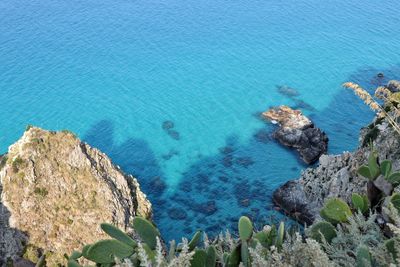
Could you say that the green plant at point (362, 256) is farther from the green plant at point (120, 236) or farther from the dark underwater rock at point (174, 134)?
the dark underwater rock at point (174, 134)

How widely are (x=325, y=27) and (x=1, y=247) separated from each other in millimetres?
43097

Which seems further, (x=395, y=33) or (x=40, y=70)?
(x=395, y=33)

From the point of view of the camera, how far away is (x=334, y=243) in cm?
707

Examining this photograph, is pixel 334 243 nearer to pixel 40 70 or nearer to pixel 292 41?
pixel 40 70

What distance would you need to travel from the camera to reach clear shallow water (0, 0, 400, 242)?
29719 mm

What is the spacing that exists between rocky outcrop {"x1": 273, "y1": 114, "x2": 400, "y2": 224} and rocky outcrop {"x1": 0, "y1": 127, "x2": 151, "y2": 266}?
9709 mm

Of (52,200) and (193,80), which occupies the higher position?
(52,200)

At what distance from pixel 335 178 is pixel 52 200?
14263mm

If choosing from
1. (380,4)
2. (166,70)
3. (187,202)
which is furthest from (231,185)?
(380,4)

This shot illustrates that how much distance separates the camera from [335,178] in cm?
2242

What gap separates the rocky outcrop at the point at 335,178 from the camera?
17889 mm

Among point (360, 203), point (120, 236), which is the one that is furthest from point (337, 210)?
point (120, 236)

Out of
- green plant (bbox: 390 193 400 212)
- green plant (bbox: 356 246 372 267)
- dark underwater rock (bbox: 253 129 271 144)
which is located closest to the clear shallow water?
dark underwater rock (bbox: 253 129 271 144)

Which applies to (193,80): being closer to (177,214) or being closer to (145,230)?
(177,214)
